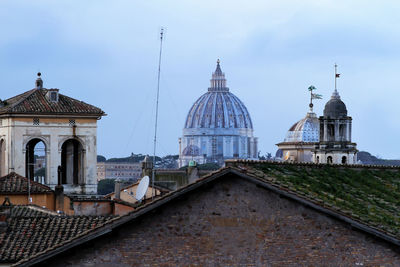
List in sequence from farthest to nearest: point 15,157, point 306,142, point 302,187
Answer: point 306,142
point 15,157
point 302,187

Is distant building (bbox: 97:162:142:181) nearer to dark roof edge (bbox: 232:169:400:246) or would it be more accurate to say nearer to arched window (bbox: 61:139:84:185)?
arched window (bbox: 61:139:84:185)

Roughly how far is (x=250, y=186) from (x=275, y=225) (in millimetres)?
561

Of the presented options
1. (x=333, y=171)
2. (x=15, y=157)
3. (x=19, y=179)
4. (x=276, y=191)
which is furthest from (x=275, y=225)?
(x=15, y=157)

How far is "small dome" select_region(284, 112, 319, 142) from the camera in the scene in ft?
258

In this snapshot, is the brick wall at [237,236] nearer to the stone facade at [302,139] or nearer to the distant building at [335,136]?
the distant building at [335,136]

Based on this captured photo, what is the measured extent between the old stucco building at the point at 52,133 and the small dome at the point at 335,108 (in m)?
18.5

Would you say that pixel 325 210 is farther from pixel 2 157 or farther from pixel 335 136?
pixel 335 136

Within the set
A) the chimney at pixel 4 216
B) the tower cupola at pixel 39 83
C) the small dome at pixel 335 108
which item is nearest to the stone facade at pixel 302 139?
the small dome at pixel 335 108

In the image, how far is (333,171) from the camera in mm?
23375

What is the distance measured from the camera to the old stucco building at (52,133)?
4488 cm

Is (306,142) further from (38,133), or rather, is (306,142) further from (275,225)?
(275,225)

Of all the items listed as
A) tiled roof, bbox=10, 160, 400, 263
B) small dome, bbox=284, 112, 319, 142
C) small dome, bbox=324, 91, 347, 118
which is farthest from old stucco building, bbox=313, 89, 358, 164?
tiled roof, bbox=10, 160, 400, 263

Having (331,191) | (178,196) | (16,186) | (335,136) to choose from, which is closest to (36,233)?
(331,191)

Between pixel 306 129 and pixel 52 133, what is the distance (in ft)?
117
